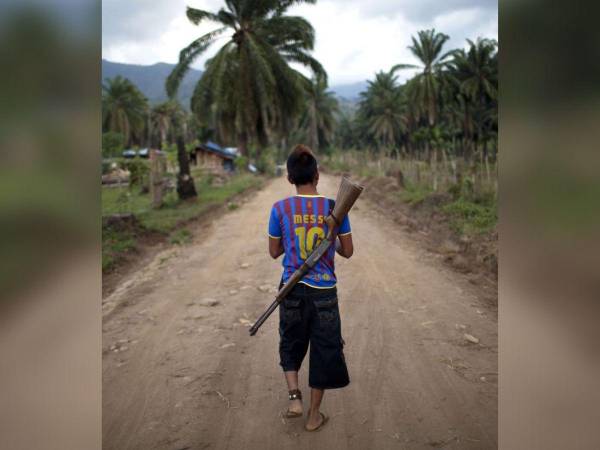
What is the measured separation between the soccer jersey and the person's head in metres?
0.10

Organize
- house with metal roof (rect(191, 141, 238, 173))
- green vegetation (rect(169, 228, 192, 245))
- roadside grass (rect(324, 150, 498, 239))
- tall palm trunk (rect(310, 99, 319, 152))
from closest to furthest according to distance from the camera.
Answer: roadside grass (rect(324, 150, 498, 239)) → green vegetation (rect(169, 228, 192, 245)) → house with metal roof (rect(191, 141, 238, 173)) → tall palm trunk (rect(310, 99, 319, 152))

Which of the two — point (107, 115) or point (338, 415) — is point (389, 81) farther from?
Answer: point (338, 415)

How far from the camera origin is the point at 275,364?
3.78 m

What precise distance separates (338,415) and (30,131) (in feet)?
8.57

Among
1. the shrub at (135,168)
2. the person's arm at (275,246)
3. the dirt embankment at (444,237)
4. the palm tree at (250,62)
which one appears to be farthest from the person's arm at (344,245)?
the palm tree at (250,62)

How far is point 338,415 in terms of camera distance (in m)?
3.02

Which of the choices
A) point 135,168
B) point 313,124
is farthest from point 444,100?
point 135,168

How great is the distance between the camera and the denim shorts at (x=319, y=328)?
9.01ft

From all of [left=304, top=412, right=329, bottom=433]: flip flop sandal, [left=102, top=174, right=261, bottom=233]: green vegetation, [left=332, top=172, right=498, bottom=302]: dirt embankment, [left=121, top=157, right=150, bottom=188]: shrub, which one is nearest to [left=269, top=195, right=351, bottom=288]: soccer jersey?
[left=304, top=412, right=329, bottom=433]: flip flop sandal

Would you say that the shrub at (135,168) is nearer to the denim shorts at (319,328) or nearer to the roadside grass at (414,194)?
the roadside grass at (414,194)

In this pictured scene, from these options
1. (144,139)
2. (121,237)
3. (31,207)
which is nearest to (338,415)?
(31,207)

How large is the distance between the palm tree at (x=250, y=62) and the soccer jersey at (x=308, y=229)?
686 inches

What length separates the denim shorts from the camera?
2746 mm

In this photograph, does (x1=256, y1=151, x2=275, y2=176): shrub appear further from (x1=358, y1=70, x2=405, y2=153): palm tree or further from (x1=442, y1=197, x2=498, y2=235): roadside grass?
(x1=442, y1=197, x2=498, y2=235): roadside grass
